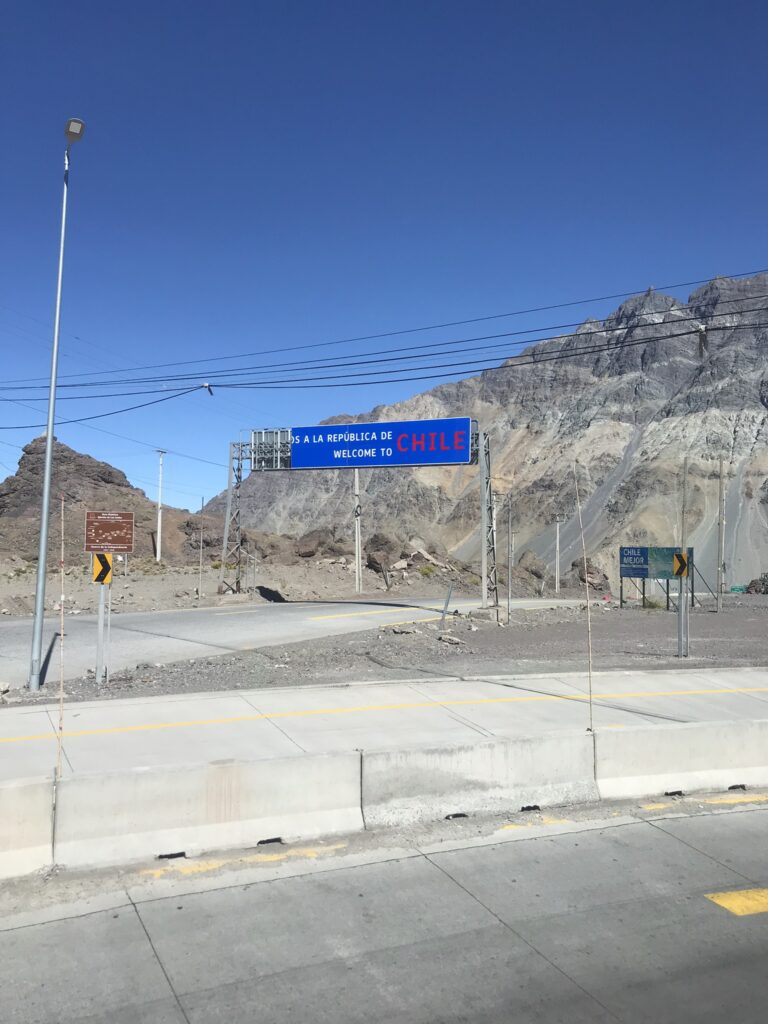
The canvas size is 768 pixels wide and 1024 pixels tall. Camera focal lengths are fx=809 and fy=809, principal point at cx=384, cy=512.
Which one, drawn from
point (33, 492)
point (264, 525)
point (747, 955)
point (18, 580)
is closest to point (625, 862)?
point (747, 955)

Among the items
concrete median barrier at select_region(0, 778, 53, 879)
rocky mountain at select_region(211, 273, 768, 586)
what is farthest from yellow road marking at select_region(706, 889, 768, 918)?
rocky mountain at select_region(211, 273, 768, 586)

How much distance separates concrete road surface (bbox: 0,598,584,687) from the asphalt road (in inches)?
370

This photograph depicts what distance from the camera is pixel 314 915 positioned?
502cm

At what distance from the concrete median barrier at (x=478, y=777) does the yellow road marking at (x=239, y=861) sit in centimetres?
57

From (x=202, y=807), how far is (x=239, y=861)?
48 cm

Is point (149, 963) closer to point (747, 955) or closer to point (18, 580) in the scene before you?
point (747, 955)

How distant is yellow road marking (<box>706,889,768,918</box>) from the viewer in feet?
16.9

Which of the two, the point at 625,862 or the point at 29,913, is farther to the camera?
the point at 625,862

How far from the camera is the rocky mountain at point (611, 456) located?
272ft

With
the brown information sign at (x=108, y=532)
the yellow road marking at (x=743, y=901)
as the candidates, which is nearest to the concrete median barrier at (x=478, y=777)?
the yellow road marking at (x=743, y=901)

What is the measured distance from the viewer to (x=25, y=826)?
5.52 meters

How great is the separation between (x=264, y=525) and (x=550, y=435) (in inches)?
2233

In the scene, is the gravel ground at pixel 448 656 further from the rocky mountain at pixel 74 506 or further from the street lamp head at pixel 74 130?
the rocky mountain at pixel 74 506

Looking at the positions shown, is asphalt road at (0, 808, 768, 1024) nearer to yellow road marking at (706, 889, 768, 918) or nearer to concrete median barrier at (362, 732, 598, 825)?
yellow road marking at (706, 889, 768, 918)
